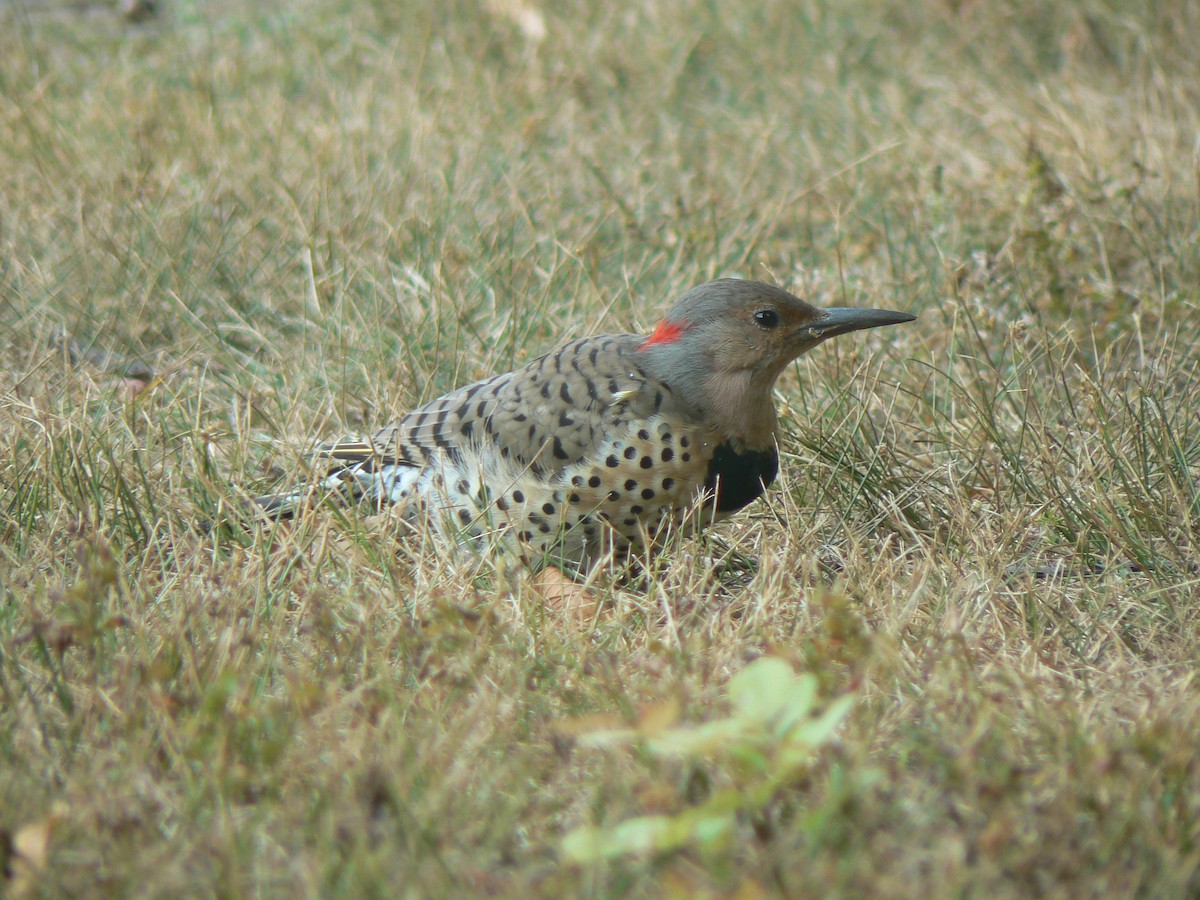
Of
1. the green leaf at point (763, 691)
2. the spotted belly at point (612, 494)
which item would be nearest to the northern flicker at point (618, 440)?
the spotted belly at point (612, 494)

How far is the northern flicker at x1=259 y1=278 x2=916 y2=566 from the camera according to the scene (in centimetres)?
342

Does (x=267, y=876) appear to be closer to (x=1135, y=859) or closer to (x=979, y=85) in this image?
(x=1135, y=859)

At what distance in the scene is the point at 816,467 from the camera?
3.74 m

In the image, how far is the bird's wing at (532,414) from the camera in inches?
137

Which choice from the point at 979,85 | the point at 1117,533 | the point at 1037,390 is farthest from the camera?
the point at 979,85

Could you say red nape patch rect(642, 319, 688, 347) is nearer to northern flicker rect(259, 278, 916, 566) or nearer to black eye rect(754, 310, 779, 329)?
northern flicker rect(259, 278, 916, 566)

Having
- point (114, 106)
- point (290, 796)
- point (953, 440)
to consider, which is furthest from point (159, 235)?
point (290, 796)

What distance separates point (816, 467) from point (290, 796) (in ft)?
6.21

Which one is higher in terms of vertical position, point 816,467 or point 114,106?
point 114,106

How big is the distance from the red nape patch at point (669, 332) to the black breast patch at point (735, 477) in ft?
1.10

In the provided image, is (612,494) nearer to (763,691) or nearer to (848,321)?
(848,321)

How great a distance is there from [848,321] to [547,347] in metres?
1.23

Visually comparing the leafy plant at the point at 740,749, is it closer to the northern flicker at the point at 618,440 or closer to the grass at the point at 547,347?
the grass at the point at 547,347

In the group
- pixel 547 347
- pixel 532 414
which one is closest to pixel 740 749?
pixel 532 414
